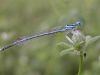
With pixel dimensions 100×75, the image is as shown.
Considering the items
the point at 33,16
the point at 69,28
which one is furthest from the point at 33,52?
the point at 69,28

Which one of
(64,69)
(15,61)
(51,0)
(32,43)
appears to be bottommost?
(64,69)

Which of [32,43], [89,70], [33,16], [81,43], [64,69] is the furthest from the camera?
[33,16]

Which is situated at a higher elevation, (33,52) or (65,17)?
(65,17)

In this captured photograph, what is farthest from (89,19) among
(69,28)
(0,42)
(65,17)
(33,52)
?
(69,28)

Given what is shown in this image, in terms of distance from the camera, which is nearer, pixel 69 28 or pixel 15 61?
pixel 69 28

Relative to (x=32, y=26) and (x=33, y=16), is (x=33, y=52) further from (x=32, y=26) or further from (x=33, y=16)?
(x=33, y=16)

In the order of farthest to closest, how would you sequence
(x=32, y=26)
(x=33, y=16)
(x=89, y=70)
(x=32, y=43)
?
(x=33, y=16), (x=32, y=26), (x=32, y=43), (x=89, y=70)
